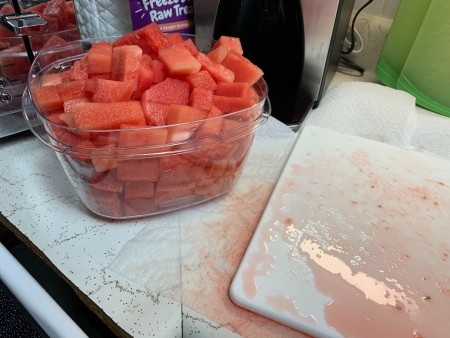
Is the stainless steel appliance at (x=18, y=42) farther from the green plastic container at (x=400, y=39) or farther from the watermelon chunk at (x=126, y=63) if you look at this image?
the green plastic container at (x=400, y=39)

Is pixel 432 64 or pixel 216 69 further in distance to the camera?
pixel 432 64

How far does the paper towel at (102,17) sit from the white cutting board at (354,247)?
46 centimetres

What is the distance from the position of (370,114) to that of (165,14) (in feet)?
1.80

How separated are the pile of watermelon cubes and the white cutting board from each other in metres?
0.14

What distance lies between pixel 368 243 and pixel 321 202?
0.10 meters

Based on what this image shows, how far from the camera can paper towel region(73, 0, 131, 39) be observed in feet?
2.45

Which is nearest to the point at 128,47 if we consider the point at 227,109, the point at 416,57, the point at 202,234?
the point at 227,109

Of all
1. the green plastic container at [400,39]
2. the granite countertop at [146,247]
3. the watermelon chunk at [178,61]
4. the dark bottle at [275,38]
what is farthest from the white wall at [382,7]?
the watermelon chunk at [178,61]

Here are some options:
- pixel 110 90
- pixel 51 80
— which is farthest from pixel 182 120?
pixel 51 80

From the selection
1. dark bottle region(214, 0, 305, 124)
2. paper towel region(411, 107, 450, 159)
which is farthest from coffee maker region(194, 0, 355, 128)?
paper towel region(411, 107, 450, 159)

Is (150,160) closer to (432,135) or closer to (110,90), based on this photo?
(110,90)

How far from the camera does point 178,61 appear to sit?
567mm

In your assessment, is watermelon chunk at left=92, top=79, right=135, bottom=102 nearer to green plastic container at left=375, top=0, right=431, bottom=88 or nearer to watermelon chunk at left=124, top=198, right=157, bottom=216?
watermelon chunk at left=124, top=198, right=157, bottom=216

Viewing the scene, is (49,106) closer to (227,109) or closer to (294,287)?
(227,109)
